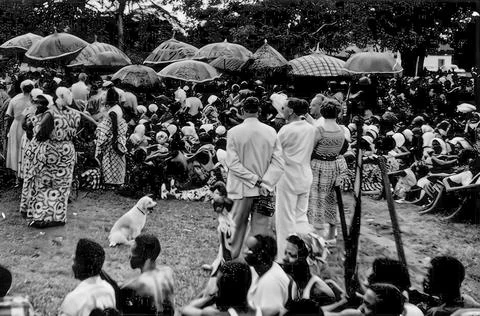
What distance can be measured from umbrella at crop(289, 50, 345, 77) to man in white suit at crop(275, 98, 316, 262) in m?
6.76

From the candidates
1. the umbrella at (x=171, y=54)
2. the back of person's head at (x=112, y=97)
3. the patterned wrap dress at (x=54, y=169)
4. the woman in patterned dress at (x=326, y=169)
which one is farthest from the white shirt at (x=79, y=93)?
the woman in patterned dress at (x=326, y=169)

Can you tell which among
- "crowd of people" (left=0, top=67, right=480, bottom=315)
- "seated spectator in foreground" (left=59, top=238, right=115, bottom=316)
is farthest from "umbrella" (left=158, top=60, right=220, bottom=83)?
"seated spectator in foreground" (left=59, top=238, right=115, bottom=316)

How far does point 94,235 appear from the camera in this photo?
640 centimetres

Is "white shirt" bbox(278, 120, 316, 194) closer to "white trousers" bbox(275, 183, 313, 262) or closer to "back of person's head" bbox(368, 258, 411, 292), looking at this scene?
"white trousers" bbox(275, 183, 313, 262)

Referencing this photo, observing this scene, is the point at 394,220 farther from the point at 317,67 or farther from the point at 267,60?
the point at 267,60

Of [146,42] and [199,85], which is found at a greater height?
[146,42]

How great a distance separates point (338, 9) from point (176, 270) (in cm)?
1530

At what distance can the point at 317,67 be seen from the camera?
1234cm

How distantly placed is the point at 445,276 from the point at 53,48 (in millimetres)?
9703

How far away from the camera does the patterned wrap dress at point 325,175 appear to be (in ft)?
19.5

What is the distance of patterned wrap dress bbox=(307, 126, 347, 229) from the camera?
19.5 feet

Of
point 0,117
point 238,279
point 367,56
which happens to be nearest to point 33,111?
point 0,117

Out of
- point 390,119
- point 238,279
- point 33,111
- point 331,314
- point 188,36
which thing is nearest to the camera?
point 238,279

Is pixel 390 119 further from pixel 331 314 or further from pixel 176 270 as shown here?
pixel 331 314
